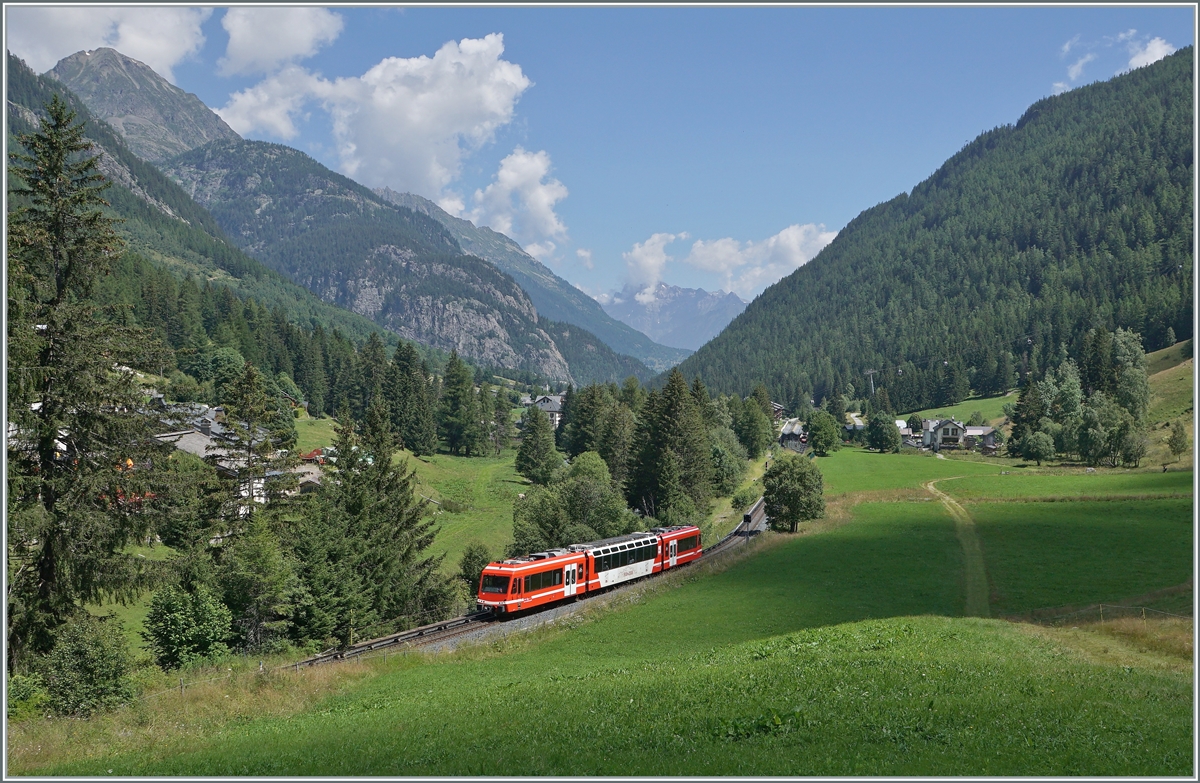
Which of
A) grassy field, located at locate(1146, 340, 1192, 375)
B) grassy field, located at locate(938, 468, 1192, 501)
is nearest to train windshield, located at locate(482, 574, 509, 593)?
grassy field, located at locate(938, 468, 1192, 501)

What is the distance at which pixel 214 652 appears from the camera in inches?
1123

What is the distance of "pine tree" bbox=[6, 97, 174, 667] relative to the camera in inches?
776

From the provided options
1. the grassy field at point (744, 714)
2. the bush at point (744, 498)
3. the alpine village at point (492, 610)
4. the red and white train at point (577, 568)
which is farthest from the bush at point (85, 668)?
the bush at point (744, 498)

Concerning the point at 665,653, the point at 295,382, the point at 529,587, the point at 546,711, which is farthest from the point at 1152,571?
the point at 295,382

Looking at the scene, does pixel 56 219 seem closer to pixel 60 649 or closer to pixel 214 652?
pixel 60 649

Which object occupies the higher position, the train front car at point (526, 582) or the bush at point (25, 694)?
the bush at point (25, 694)

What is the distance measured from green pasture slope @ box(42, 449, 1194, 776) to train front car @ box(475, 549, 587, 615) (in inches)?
150

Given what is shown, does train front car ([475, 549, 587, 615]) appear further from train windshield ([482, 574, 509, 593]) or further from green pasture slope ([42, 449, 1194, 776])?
green pasture slope ([42, 449, 1194, 776])

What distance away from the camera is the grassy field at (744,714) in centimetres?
1403

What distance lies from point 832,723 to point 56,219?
80.3 ft

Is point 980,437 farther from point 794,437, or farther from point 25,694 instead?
point 25,694

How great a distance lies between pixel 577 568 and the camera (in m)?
44.4

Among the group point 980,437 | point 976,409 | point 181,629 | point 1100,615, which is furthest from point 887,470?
point 181,629

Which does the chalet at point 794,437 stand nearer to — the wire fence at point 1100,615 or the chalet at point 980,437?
the chalet at point 980,437
